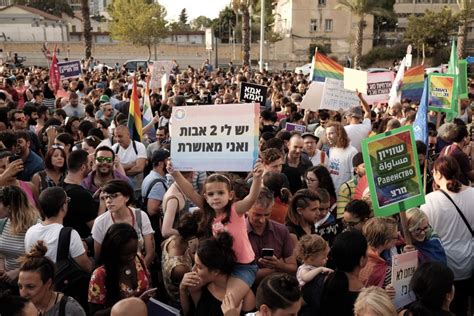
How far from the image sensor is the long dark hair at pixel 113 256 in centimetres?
375

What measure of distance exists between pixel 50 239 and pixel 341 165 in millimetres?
4065

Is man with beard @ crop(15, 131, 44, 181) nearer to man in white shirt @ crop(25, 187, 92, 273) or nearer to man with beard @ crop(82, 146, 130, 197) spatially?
man with beard @ crop(82, 146, 130, 197)

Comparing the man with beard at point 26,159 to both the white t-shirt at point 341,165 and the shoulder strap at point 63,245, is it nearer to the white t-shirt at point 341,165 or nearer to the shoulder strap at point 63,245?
the shoulder strap at point 63,245

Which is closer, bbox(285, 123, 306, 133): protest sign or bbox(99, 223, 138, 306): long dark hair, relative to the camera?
bbox(99, 223, 138, 306): long dark hair

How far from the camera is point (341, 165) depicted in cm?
707

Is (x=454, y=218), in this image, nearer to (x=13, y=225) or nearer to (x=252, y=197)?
(x=252, y=197)

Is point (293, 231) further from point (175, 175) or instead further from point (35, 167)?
point (35, 167)

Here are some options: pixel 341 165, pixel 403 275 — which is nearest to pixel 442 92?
pixel 341 165

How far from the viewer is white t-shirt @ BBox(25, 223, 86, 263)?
13.7 ft

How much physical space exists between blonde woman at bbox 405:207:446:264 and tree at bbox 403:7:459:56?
52.8 meters

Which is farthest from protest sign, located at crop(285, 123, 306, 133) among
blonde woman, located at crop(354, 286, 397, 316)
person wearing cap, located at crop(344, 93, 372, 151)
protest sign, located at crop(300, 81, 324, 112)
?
blonde woman, located at crop(354, 286, 397, 316)

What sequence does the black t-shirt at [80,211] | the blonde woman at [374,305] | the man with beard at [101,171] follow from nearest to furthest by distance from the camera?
1. the blonde woman at [374,305]
2. the black t-shirt at [80,211]
3. the man with beard at [101,171]

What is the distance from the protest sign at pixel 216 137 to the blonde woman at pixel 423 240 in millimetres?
1419

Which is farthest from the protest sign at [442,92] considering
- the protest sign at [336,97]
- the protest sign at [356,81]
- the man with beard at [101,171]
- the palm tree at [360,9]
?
the palm tree at [360,9]
